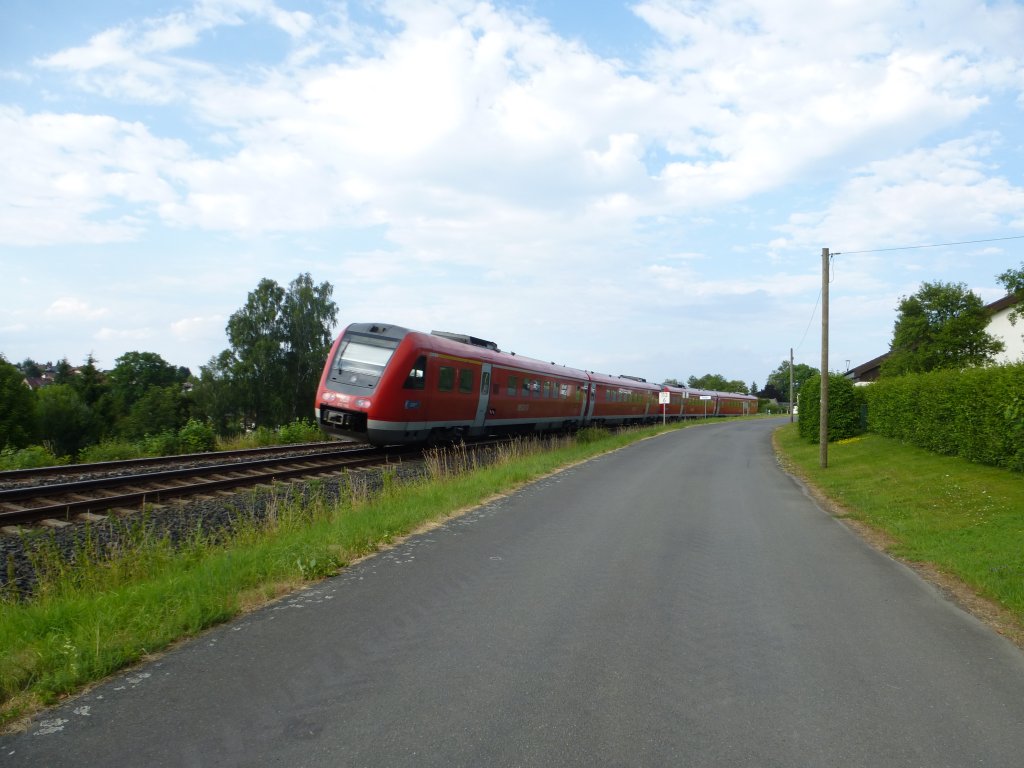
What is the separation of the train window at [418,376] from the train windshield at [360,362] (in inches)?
25.8

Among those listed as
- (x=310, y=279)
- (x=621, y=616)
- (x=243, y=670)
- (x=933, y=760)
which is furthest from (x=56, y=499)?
(x=310, y=279)

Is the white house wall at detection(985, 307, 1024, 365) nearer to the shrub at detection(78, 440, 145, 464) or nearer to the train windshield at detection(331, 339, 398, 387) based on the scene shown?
the train windshield at detection(331, 339, 398, 387)

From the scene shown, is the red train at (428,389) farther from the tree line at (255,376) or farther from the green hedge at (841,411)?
the tree line at (255,376)

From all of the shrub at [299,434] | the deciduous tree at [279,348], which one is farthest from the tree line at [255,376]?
the shrub at [299,434]

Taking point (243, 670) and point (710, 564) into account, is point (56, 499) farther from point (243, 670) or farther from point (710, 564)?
point (710, 564)

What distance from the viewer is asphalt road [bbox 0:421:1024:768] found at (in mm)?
3406

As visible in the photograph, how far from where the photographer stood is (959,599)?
6.54m

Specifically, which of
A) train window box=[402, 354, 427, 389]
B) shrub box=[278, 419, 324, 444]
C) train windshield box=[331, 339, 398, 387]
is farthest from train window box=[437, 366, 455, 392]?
shrub box=[278, 419, 324, 444]

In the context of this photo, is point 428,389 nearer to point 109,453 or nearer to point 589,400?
point 109,453

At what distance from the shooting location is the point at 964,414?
15.9 metres

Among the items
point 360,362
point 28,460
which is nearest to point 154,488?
point 360,362

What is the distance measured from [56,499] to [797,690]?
415 inches

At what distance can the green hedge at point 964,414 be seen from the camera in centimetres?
1370

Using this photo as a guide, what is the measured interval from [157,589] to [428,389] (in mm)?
12013
